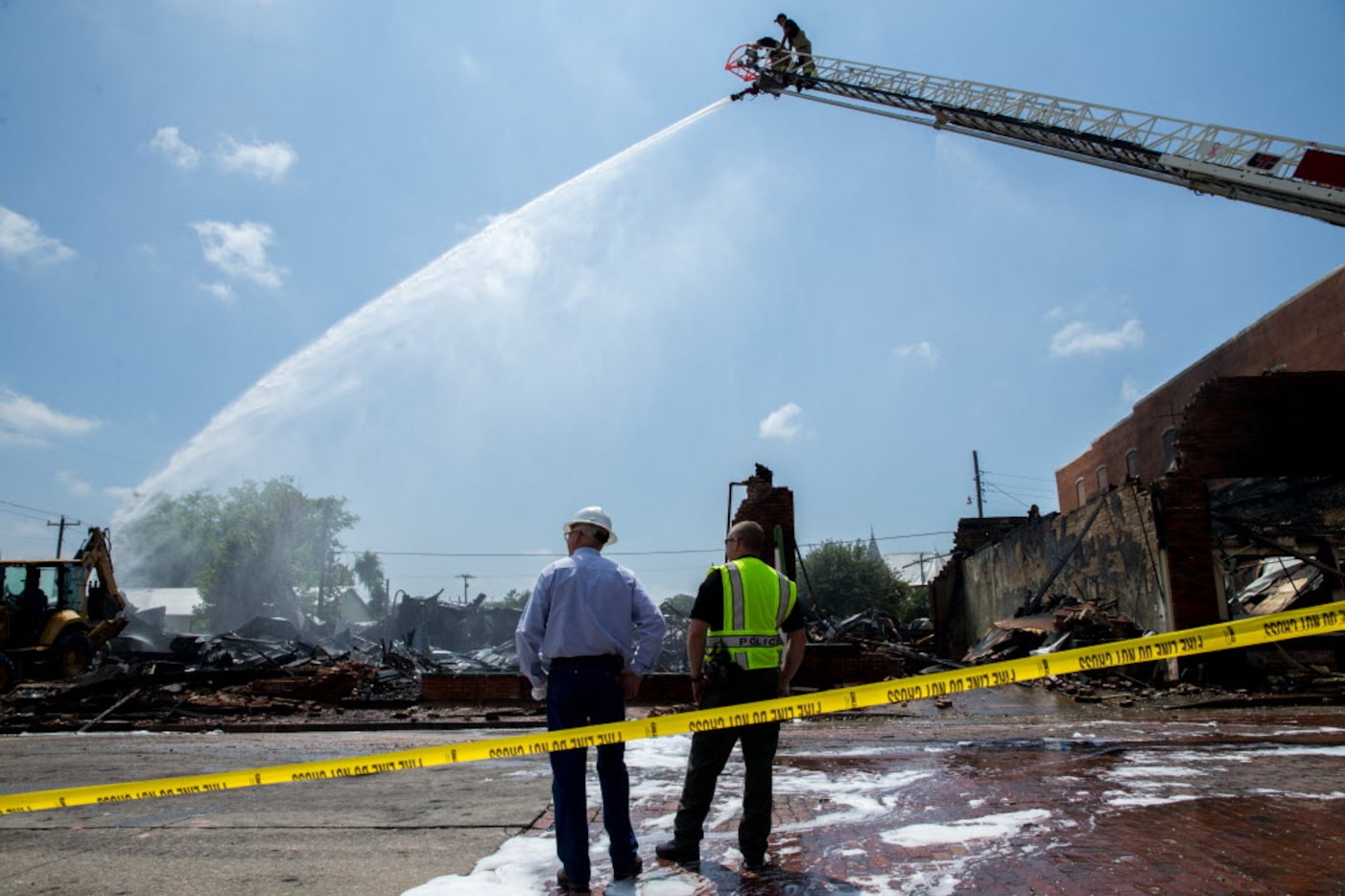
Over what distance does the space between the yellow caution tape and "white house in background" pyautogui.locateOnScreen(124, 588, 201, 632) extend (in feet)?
192

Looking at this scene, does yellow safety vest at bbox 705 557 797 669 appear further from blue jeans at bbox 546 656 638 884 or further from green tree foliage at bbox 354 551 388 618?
green tree foliage at bbox 354 551 388 618

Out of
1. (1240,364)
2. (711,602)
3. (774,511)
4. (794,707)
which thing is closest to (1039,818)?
(794,707)

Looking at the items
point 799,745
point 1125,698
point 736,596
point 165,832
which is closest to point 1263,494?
point 1125,698

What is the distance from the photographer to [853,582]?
55531 millimetres

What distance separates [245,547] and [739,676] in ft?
200

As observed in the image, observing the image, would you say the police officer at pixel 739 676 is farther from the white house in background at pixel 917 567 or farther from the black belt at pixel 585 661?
the white house in background at pixel 917 567

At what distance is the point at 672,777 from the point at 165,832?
319cm

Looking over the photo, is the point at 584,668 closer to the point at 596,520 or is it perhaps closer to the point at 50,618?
the point at 596,520

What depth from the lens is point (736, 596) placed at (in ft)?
13.1

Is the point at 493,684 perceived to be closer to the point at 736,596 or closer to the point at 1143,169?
the point at 736,596

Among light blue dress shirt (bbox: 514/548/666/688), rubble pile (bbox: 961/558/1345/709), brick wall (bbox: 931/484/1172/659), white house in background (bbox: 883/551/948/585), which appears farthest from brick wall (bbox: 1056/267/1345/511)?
white house in background (bbox: 883/551/948/585)

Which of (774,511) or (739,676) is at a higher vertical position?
(774,511)

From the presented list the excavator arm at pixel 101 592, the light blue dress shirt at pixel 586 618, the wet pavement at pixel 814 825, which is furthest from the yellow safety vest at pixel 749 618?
the excavator arm at pixel 101 592

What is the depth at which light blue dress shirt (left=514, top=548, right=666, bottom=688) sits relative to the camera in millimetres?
3576
